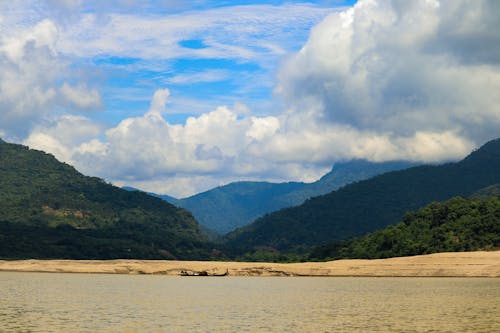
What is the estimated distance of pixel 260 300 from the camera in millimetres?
75312

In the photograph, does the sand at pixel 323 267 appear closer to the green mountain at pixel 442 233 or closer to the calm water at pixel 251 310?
the green mountain at pixel 442 233

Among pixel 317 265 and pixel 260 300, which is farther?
pixel 317 265

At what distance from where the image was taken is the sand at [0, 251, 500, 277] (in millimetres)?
126812

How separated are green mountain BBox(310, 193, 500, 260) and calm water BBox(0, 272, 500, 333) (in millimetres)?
58769

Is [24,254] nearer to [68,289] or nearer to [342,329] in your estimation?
[68,289]

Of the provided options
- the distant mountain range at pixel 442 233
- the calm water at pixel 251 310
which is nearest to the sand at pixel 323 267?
the distant mountain range at pixel 442 233

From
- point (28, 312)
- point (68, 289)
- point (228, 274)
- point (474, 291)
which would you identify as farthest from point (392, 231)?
point (28, 312)

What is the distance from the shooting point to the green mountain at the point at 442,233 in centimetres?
14400

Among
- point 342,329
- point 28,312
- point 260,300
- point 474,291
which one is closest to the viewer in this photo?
point 342,329

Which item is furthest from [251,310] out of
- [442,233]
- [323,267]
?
[442,233]

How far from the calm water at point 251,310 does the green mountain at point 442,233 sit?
58.8 meters

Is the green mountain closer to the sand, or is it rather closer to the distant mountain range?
the distant mountain range

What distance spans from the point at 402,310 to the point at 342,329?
1465 cm

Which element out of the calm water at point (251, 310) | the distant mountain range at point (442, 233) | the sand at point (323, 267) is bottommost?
the calm water at point (251, 310)
